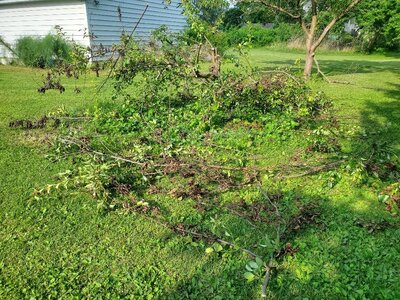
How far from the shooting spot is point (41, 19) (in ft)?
46.9

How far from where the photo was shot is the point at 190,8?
6.17 metres

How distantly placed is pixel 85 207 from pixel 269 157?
231 centimetres

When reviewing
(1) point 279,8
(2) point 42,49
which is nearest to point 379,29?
(1) point 279,8

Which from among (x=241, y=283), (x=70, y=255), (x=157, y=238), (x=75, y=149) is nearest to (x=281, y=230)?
(x=241, y=283)

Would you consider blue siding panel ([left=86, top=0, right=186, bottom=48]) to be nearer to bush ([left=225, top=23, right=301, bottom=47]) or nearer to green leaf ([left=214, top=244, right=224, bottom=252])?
green leaf ([left=214, top=244, right=224, bottom=252])

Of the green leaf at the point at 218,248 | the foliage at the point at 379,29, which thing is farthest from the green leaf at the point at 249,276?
the foliage at the point at 379,29

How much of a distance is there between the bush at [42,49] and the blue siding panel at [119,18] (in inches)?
45.0

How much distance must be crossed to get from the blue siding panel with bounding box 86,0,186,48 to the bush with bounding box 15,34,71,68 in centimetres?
114

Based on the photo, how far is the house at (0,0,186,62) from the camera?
13.2 metres

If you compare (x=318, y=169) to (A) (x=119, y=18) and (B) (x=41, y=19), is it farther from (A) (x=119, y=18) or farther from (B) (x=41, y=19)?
(B) (x=41, y=19)

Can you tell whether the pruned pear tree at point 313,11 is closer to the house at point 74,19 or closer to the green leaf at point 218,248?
the house at point 74,19

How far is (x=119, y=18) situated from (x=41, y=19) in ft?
10.7

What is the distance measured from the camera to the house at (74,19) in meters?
13.2

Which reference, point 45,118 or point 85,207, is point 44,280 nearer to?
point 85,207
